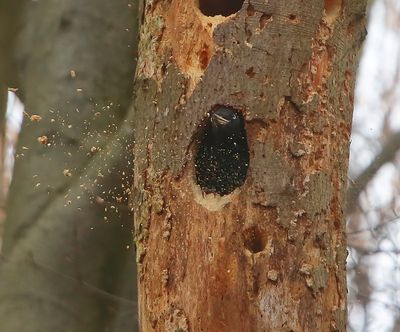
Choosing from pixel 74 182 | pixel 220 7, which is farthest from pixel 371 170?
pixel 220 7

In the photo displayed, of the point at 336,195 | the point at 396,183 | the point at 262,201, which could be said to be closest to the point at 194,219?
the point at 262,201

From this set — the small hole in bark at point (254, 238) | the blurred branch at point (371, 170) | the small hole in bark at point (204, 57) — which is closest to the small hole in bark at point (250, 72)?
the small hole in bark at point (204, 57)

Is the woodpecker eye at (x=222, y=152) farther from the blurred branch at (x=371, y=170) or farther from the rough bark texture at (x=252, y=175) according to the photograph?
→ the blurred branch at (x=371, y=170)

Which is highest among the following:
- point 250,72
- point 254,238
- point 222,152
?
point 250,72

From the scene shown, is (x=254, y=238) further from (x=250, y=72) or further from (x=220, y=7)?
(x=220, y=7)

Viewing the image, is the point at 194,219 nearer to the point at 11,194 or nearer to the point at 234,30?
the point at 234,30

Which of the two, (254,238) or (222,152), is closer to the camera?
(254,238)

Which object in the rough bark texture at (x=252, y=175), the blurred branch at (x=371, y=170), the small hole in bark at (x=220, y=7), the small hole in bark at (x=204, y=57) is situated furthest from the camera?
the blurred branch at (x=371, y=170)
